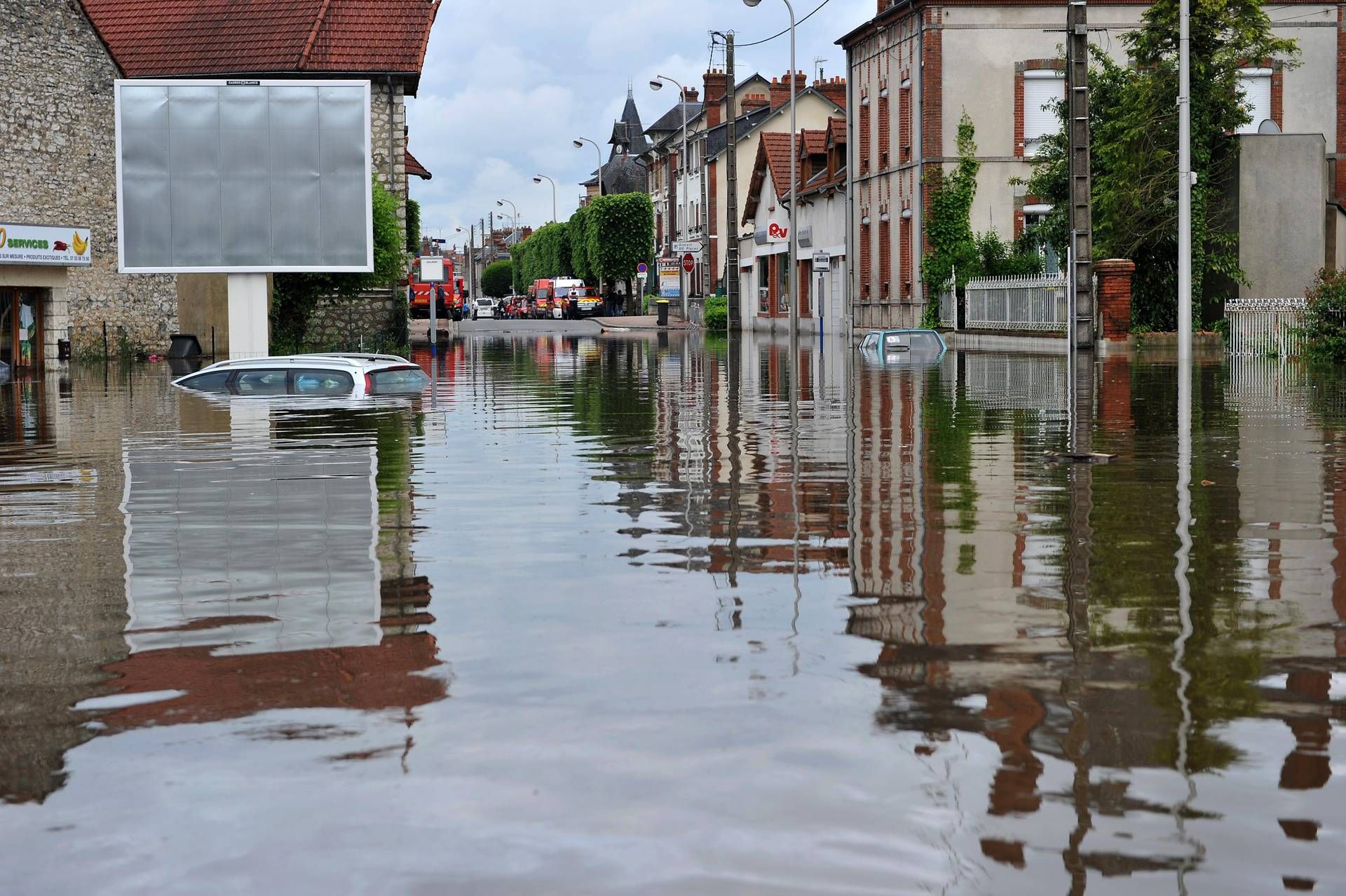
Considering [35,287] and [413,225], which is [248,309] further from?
[413,225]

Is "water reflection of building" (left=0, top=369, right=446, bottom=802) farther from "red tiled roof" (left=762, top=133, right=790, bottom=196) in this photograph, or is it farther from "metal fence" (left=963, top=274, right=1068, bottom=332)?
"red tiled roof" (left=762, top=133, right=790, bottom=196)

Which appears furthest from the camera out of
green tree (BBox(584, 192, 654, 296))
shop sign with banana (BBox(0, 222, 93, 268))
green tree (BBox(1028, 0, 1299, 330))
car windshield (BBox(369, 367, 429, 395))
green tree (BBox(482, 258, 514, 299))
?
green tree (BBox(482, 258, 514, 299))

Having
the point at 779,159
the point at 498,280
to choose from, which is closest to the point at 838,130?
the point at 779,159

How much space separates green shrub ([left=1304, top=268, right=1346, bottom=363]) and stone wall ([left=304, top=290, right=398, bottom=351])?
24517 millimetres

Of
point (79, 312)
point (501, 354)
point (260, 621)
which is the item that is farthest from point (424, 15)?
point (260, 621)

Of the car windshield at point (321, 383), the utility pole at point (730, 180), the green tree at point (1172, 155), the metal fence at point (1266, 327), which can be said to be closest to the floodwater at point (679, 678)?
the car windshield at point (321, 383)

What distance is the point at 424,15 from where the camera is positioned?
157 feet

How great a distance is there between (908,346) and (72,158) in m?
24.1

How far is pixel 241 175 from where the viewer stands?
36281 mm

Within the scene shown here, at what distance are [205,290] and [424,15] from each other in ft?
34.1

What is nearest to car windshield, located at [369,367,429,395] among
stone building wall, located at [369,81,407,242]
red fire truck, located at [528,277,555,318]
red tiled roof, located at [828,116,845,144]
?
stone building wall, located at [369,81,407,242]

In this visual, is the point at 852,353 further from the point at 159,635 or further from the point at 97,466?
the point at 159,635

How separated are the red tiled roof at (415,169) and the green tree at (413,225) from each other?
1.24 m

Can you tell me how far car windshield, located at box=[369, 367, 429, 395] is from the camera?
28.2m
